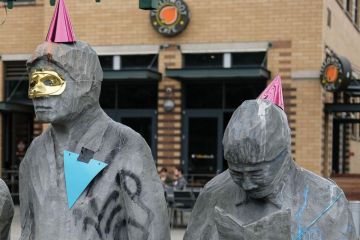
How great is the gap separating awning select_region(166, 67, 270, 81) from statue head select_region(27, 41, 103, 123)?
1314 centimetres

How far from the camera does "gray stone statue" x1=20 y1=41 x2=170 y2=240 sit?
10.7 feet

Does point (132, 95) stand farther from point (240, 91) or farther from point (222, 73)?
point (222, 73)

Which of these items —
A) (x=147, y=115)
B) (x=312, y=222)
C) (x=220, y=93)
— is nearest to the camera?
(x=312, y=222)

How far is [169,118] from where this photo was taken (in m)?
18.0

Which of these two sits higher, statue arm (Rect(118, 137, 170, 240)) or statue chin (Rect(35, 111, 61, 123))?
statue chin (Rect(35, 111, 61, 123))

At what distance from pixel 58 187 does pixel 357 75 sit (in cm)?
2199

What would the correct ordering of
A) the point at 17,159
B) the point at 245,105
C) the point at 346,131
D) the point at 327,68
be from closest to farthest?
the point at 245,105 → the point at 327,68 → the point at 17,159 → the point at 346,131

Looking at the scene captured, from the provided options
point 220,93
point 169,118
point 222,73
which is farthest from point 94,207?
point 169,118

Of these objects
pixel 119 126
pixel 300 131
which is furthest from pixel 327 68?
pixel 119 126

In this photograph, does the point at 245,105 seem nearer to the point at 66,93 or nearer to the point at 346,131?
the point at 66,93

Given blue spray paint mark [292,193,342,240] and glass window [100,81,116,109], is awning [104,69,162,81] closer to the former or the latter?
glass window [100,81,116,109]

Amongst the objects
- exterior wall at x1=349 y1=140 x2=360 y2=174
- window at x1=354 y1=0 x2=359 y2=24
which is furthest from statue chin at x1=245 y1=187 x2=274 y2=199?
window at x1=354 y1=0 x2=359 y2=24

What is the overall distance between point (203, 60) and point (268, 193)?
15492 mm

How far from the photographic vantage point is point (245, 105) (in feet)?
8.23
